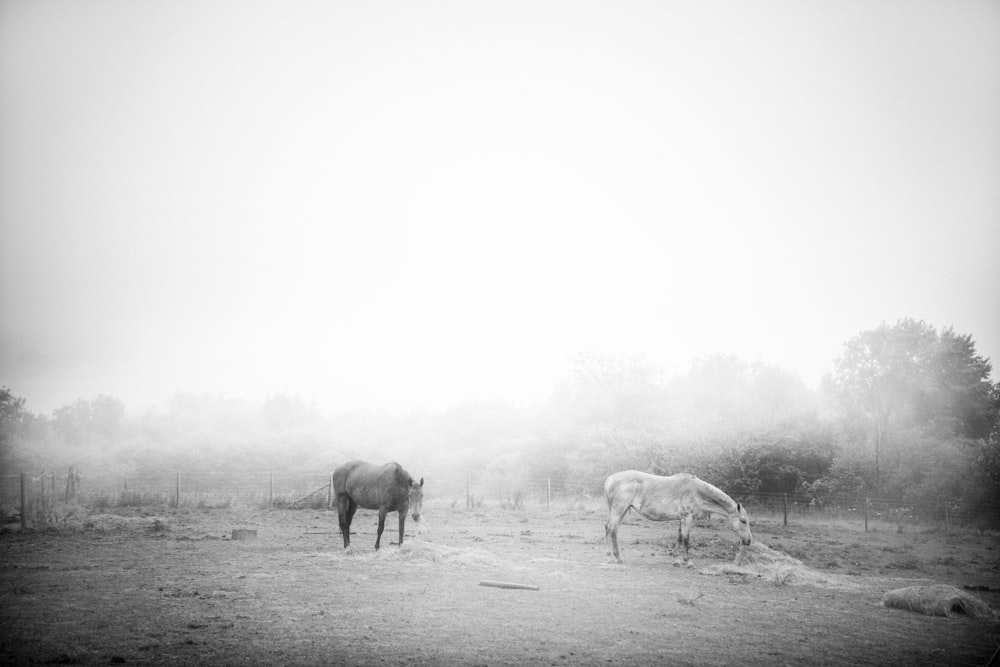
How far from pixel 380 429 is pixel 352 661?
6946 centimetres

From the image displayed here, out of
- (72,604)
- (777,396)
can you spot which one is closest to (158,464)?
(72,604)

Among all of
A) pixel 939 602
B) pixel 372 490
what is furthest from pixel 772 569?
pixel 372 490

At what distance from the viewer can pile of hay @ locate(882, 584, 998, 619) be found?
1048cm

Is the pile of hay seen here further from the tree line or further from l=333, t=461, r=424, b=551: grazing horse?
the tree line

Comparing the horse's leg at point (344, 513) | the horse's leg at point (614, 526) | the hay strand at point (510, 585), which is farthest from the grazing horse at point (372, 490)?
the horse's leg at point (614, 526)

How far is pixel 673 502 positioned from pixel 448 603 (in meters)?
8.01

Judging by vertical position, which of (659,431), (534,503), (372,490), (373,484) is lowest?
(534,503)

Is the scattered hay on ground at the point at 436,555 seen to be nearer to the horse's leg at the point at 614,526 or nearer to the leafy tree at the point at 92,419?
the horse's leg at the point at 614,526

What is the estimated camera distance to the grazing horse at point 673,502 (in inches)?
609

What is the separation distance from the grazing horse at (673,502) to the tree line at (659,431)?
15.7 m

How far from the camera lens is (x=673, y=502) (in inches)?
612

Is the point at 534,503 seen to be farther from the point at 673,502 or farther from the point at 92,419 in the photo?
the point at 92,419

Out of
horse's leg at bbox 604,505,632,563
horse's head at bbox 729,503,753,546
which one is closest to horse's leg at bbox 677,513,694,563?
horse's head at bbox 729,503,753,546

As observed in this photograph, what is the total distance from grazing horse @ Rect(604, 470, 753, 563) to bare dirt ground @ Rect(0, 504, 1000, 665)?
3.51 ft
